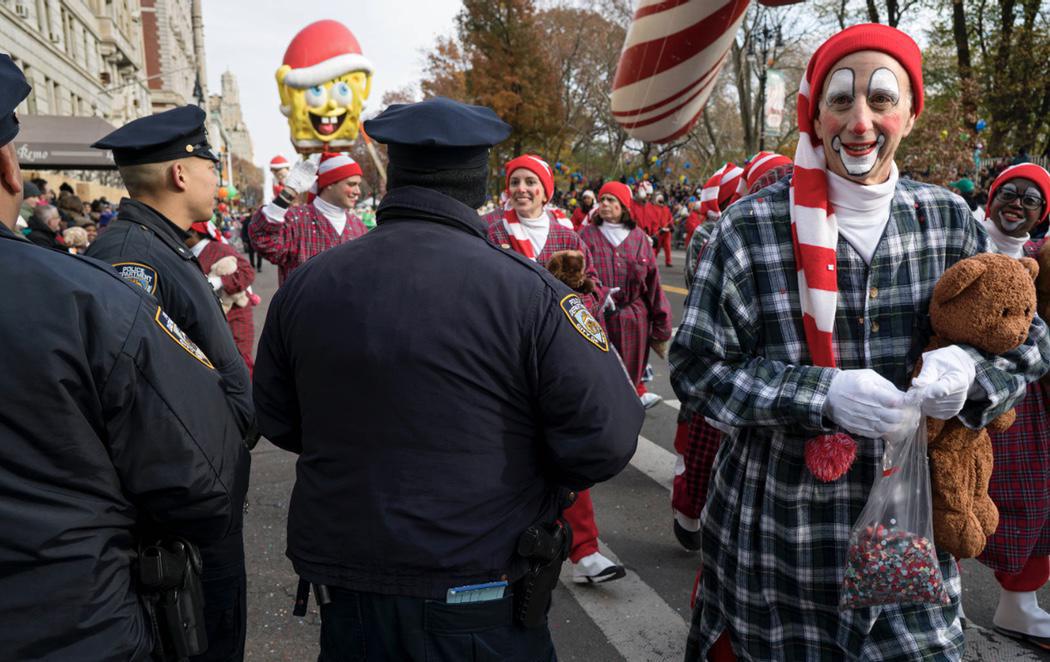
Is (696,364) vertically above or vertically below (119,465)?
above

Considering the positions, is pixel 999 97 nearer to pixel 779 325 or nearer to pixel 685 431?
pixel 685 431

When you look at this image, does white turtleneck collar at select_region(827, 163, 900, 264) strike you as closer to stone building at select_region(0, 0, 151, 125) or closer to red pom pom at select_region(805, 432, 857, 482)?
red pom pom at select_region(805, 432, 857, 482)

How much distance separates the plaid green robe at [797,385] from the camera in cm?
193

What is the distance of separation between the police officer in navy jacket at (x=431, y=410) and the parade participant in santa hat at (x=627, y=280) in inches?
136

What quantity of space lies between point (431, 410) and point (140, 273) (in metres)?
1.34

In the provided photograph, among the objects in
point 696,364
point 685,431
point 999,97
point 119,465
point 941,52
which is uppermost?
point 941,52

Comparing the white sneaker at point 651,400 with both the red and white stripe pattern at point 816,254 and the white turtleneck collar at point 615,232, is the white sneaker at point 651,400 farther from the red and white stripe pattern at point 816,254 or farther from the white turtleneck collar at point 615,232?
the red and white stripe pattern at point 816,254

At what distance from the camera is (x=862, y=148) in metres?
1.99

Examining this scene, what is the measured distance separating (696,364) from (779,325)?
25 centimetres

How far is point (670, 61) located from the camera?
→ 427 cm

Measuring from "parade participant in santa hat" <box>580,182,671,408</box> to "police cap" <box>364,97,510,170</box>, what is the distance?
11.2 feet

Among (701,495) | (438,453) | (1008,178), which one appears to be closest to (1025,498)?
(701,495)

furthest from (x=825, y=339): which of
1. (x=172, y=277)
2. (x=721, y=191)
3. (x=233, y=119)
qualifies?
(x=233, y=119)

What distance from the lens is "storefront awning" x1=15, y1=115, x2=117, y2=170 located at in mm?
19781
